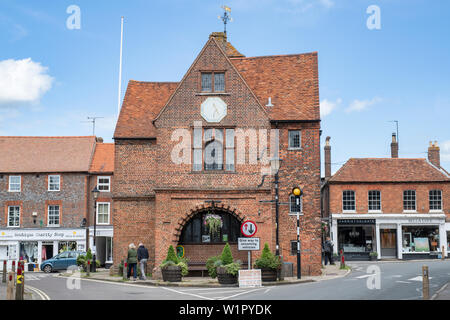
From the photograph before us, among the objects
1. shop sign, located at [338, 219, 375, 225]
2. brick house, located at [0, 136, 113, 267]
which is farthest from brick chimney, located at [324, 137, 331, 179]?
brick house, located at [0, 136, 113, 267]

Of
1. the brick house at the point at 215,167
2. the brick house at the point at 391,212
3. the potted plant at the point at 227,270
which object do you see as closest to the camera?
the potted plant at the point at 227,270

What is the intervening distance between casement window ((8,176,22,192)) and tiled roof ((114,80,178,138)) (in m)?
19.8

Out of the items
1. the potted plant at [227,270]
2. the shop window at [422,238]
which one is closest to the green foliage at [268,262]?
the potted plant at [227,270]

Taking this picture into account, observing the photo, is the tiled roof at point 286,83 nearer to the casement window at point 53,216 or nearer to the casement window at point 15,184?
the casement window at point 53,216

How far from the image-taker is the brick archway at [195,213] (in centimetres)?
2689

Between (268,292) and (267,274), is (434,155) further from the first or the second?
(268,292)

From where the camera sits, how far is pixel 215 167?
2764 cm

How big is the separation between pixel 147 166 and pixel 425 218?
26.3 m

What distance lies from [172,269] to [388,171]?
27941 mm

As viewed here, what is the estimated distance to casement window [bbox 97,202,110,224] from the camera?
157ft

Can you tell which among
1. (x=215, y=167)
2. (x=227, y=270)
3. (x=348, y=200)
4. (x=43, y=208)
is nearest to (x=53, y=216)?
(x=43, y=208)

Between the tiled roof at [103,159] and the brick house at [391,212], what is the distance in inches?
737

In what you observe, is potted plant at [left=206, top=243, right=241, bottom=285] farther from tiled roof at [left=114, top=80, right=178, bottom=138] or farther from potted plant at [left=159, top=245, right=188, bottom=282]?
tiled roof at [left=114, top=80, right=178, bottom=138]
